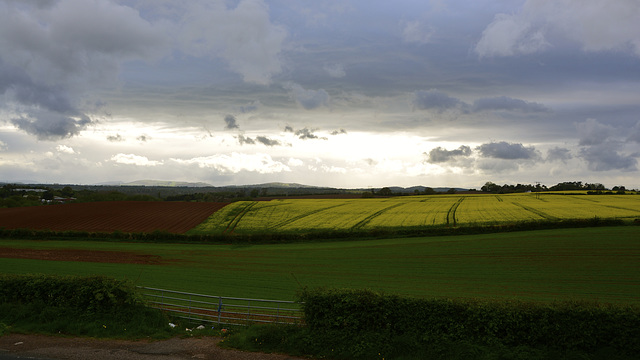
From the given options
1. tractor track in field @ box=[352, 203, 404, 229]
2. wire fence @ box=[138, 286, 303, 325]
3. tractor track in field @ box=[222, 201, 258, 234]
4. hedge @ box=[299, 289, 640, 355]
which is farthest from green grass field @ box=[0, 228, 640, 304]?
hedge @ box=[299, 289, 640, 355]

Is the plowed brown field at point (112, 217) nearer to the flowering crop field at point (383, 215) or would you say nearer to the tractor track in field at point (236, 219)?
the flowering crop field at point (383, 215)

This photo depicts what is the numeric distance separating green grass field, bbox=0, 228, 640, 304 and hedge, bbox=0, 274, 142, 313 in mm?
10690

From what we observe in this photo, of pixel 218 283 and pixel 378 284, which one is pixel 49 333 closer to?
pixel 218 283

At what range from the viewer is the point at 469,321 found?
13359 millimetres

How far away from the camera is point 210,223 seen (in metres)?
61.6

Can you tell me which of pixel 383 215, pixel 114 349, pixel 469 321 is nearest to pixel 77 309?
pixel 114 349

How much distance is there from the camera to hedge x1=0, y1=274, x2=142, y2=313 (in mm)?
16516

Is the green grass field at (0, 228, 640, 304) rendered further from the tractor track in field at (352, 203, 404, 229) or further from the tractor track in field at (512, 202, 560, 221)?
the tractor track in field at (352, 203, 404, 229)

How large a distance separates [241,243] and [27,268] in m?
22.8

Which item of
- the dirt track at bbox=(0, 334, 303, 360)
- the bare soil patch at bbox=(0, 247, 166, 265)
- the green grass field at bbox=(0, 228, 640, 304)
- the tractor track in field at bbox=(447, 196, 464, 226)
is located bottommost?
the bare soil patch at bbox=(0, 247, 166, 265)

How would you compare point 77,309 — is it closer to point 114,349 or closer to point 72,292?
point 72,292

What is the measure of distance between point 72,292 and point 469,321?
1498 centimetres

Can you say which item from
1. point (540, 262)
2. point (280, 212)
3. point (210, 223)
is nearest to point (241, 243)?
point (210, 223)

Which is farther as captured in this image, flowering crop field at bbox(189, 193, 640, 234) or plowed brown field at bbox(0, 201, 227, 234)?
plowed brown field at bbox(0, 201, 227, 234)
